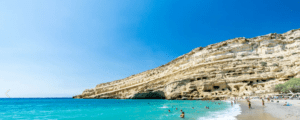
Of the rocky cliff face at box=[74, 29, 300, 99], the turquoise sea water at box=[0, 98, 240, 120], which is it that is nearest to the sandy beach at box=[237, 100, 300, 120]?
the turquoise sea water at box=[0, 98, 240, 120]

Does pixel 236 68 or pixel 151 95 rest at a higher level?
pixel 236 68

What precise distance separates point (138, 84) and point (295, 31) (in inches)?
1864

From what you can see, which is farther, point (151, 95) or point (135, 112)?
point (151, 95)

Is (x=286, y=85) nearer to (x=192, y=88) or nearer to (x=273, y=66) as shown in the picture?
(x=273, y=66)

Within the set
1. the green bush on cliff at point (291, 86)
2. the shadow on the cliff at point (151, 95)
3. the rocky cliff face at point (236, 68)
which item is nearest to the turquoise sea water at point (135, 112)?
the rocky cliff face at point (236, 68)

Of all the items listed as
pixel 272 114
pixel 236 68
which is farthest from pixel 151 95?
pixel 272 114

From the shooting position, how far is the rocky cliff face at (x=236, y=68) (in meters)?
36.4

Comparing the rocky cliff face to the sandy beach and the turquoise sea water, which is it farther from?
the sandy beach

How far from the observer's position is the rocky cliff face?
1433 inches

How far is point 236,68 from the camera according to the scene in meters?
40.8

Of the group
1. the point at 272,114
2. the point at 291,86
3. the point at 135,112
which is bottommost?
the point at 135,112

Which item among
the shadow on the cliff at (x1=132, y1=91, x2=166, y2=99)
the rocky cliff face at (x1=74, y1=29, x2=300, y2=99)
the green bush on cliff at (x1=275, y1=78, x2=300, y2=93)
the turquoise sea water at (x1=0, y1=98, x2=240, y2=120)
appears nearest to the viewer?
the turquoise sea water at (x1=0, y1=98, x2=240, y2=120)

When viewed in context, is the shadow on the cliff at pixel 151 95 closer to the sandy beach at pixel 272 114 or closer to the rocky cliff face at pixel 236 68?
the rocky cliff face at pixel 236 68

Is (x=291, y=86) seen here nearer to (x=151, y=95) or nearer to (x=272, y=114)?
(x=272, y=114)
